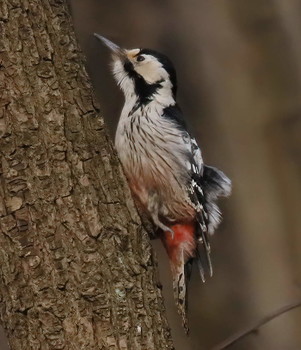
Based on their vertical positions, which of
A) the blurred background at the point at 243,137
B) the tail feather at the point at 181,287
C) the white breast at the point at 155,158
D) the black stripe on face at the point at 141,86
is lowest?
the blurred background at the point at 243,137

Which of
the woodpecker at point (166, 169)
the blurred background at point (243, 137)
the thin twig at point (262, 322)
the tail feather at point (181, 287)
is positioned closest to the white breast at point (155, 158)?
the woodpecker at point (166, 169)

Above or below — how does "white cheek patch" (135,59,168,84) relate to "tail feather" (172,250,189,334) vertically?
above

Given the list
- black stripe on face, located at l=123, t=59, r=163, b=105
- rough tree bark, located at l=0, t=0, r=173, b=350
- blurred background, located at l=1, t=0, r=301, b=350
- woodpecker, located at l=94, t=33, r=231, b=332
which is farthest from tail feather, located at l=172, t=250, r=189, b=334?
blurred background, located at l=1, t=0, r=301, b=350

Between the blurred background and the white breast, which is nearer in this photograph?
the white breast

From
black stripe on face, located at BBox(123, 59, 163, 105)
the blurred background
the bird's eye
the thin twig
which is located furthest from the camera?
Result: the blurred background

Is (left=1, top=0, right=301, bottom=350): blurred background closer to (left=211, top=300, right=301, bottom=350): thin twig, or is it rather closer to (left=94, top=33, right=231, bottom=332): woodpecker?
(left=94, top=33, right=231, bottom=332): woodpecker

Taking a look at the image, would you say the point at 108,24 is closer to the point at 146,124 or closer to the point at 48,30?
the point at 146,124

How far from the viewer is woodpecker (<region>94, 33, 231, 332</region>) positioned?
15.4ft

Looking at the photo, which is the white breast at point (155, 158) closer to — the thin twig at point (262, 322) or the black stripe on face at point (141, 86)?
the black stripe on face at point (141, 86)

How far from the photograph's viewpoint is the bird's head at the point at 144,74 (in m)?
5.01

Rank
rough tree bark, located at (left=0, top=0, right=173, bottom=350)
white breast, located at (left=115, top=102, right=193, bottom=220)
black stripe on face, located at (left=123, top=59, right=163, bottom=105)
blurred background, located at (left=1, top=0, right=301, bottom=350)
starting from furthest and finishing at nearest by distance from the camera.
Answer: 1. blurred background, located at (left=1, top=0, right=301, bottom=350)
2. black stripe on face, located at (left=123, top=59, right=163, bottom=105)
3. white breast, located at (left=115, top=102, right=193, bottom=220)
4. rough tree bark, located at (left=0, top=0, right=173, bottom=350)

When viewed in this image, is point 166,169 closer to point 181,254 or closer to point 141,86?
point 181,254

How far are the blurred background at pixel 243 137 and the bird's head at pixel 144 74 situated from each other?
209 cm

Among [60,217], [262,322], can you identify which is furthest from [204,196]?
[60,217]
